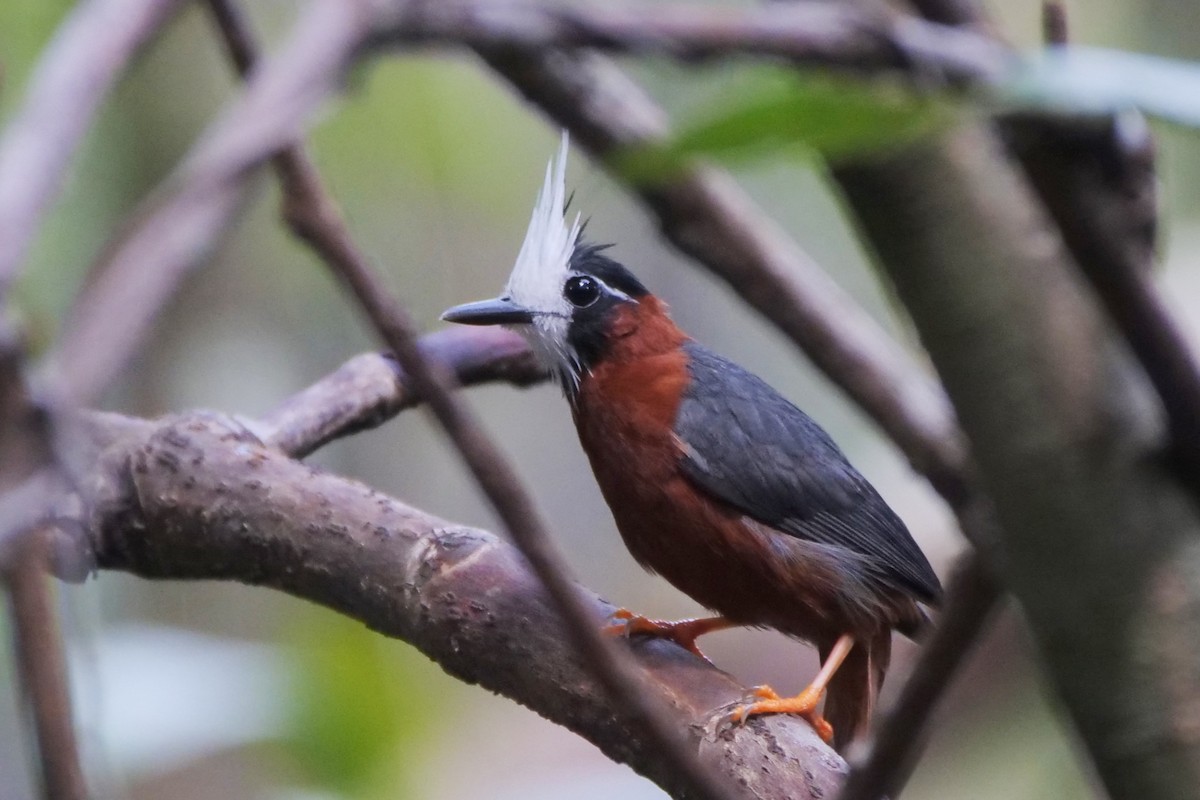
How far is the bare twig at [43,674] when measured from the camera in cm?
58

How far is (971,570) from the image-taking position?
779 mm

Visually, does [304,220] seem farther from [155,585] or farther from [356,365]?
[155,585]

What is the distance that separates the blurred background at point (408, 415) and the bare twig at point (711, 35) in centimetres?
180

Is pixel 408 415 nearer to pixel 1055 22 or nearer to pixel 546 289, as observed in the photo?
pixel 546 289

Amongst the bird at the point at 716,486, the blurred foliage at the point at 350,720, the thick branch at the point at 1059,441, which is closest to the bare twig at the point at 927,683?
the thick branch at the point at 1059,441

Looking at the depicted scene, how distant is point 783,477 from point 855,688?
1.83 feet

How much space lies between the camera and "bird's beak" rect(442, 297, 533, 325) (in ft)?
10.6

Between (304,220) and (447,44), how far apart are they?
0.43 ft

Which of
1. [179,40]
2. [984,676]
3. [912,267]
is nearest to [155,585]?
[179,40]

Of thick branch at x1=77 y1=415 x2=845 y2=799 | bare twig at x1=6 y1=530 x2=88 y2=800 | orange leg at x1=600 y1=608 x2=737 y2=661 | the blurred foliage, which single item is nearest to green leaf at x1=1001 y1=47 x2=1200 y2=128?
bare twig at x1=6 y1=530 x2=88 y2=800

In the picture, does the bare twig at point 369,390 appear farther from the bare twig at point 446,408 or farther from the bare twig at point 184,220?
the bare twig at point 184,220

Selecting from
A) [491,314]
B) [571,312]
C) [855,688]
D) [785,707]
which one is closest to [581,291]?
[571,312]

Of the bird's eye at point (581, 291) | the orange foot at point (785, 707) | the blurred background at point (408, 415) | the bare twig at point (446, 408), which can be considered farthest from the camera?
the bird's eye at point (581, 291)

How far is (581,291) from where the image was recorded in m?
3.48
